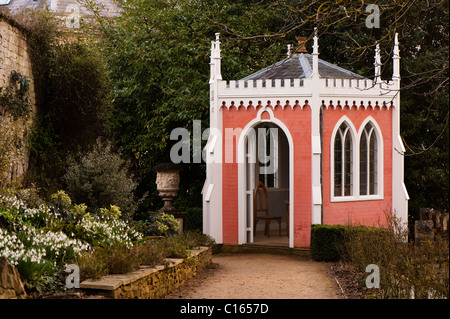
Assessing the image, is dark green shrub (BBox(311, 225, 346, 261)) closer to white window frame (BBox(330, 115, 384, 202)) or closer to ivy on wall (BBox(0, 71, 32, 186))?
white window frame (BBox(330, 115, 384, 202))

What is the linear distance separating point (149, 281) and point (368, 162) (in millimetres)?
7631

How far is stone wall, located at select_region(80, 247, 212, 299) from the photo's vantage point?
25.5 feet

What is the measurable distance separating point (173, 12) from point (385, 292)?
1368 cm

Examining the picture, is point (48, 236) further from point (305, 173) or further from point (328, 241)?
point (305, 173)

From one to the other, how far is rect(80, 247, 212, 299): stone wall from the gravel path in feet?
0.56

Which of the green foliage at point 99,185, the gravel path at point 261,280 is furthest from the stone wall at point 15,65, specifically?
the gravel path at point 261,280

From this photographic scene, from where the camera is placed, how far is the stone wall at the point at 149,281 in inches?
305

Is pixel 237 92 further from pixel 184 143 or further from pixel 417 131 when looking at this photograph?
pixel 417 131

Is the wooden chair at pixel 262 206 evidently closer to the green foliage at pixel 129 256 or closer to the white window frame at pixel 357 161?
Result: the white window frame at pixel 357 161

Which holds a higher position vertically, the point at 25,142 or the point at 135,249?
the point at 25,142

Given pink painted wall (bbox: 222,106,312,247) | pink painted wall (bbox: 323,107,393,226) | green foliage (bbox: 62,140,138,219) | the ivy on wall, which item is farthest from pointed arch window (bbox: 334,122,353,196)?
the ivy on wall

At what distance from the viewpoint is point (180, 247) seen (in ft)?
35.8

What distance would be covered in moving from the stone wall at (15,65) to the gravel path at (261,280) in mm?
4806
